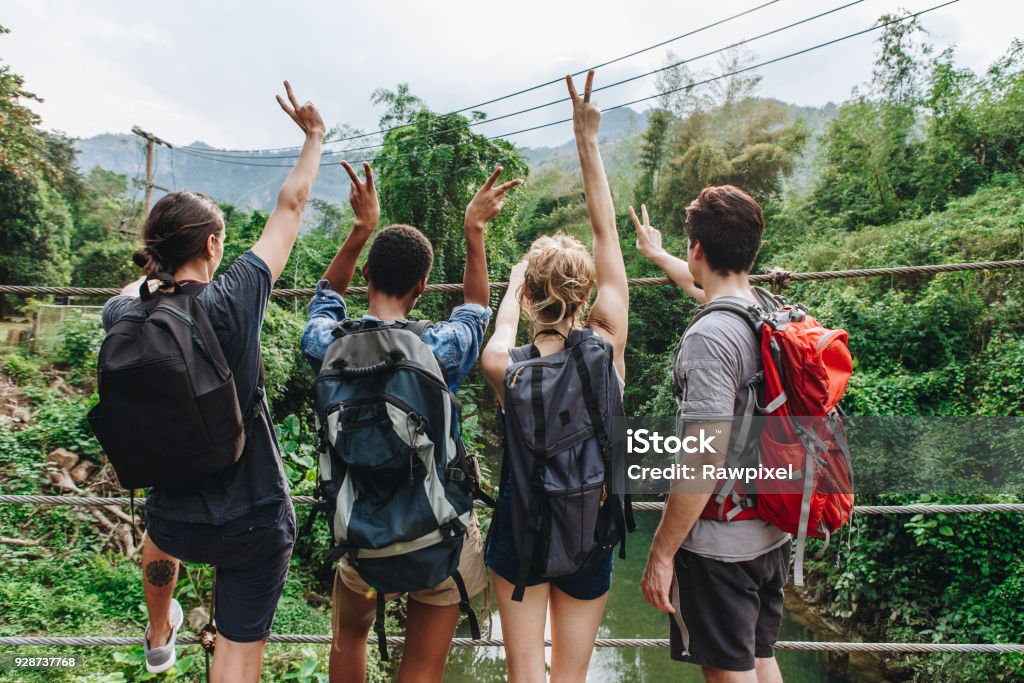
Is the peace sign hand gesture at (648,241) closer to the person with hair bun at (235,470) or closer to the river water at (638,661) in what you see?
the person with hair bun at (235,470)

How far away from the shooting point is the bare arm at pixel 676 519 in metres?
1.21

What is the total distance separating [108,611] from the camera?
5.12 meters

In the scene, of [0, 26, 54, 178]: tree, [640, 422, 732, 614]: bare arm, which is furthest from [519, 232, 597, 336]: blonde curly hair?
[0, 26, 54, 178]: tree

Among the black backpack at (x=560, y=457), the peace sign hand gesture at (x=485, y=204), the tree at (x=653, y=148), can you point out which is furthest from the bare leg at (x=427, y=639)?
the tree at (x=653, y=148)

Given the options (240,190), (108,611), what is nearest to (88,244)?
(108,611)

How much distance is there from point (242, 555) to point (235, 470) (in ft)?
0.62

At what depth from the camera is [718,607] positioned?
129cm

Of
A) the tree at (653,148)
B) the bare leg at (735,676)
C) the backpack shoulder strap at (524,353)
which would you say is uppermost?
the tree at (653,148)

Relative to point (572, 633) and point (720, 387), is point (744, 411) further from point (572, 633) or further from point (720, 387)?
point (572, 633)

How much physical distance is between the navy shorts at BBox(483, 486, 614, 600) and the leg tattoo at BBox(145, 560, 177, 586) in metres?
0.83

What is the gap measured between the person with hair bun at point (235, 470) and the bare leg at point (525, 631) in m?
0.54

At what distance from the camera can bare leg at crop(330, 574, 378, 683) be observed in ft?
4.59

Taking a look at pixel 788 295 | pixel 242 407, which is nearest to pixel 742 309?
pixel 242 407

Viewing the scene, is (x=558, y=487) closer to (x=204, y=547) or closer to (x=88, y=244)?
(x=204, y=547)
